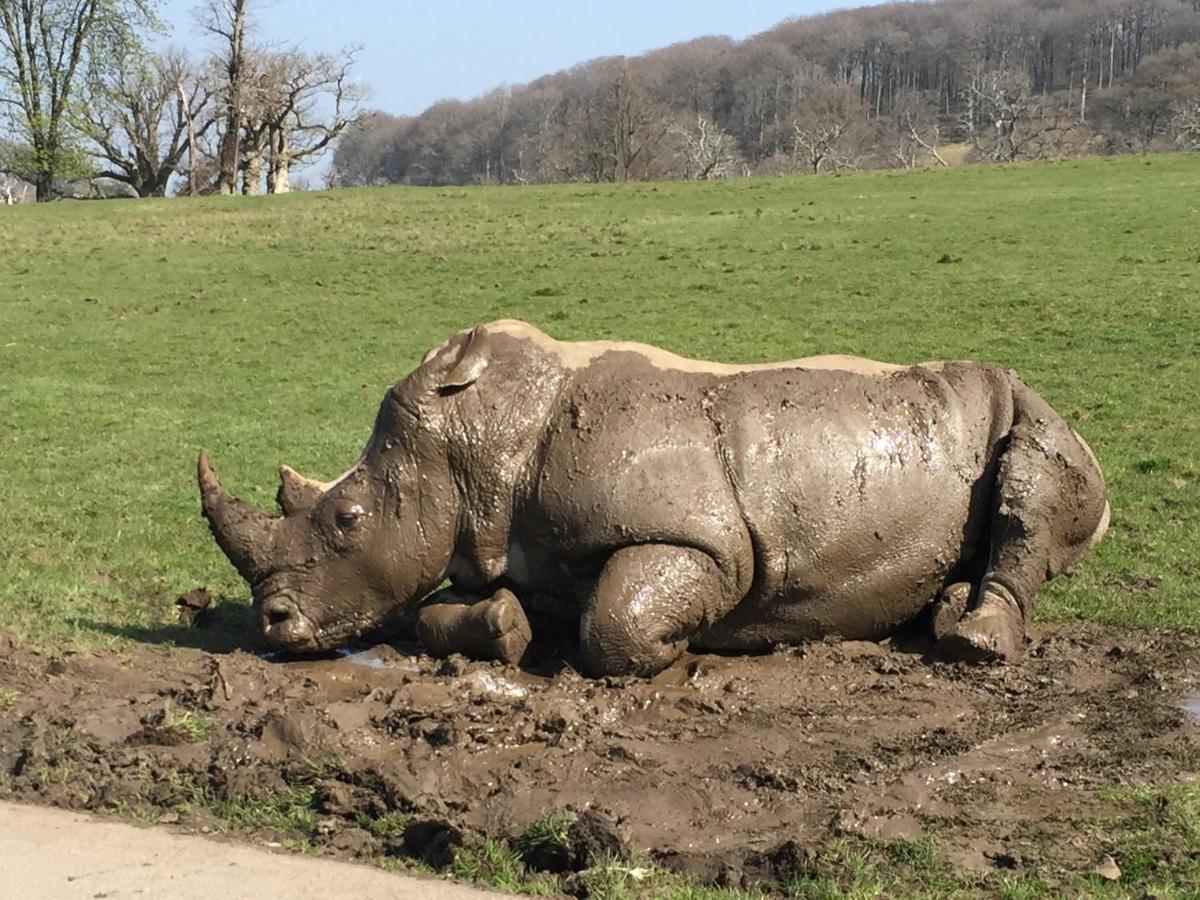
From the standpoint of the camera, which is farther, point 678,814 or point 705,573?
point 705,573

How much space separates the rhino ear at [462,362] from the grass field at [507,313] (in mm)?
2411

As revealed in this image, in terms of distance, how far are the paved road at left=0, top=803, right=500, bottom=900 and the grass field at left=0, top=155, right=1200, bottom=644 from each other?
2.62 metres

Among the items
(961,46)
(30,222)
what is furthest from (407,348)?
(961,46)

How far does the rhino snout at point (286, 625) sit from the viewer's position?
7184 mm

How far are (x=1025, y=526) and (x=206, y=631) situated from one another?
4.67 meters

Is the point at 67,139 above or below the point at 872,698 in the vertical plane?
above

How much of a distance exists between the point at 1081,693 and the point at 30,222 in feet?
114

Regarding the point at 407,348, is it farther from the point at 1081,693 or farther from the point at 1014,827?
the point at 1014,827

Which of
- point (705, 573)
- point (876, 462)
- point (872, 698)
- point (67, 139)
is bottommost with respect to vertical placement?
point (872, 698)

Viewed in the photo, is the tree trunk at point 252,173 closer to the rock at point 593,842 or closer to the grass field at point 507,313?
the grass field at point 507,313

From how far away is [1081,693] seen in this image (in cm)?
662

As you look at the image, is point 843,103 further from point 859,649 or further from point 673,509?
point 673,509

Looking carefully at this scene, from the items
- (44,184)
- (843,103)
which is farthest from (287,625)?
(843,103)

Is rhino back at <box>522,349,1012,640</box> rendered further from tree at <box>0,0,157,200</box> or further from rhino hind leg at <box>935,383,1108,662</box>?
tree at <box>0,0,157,200</box>
